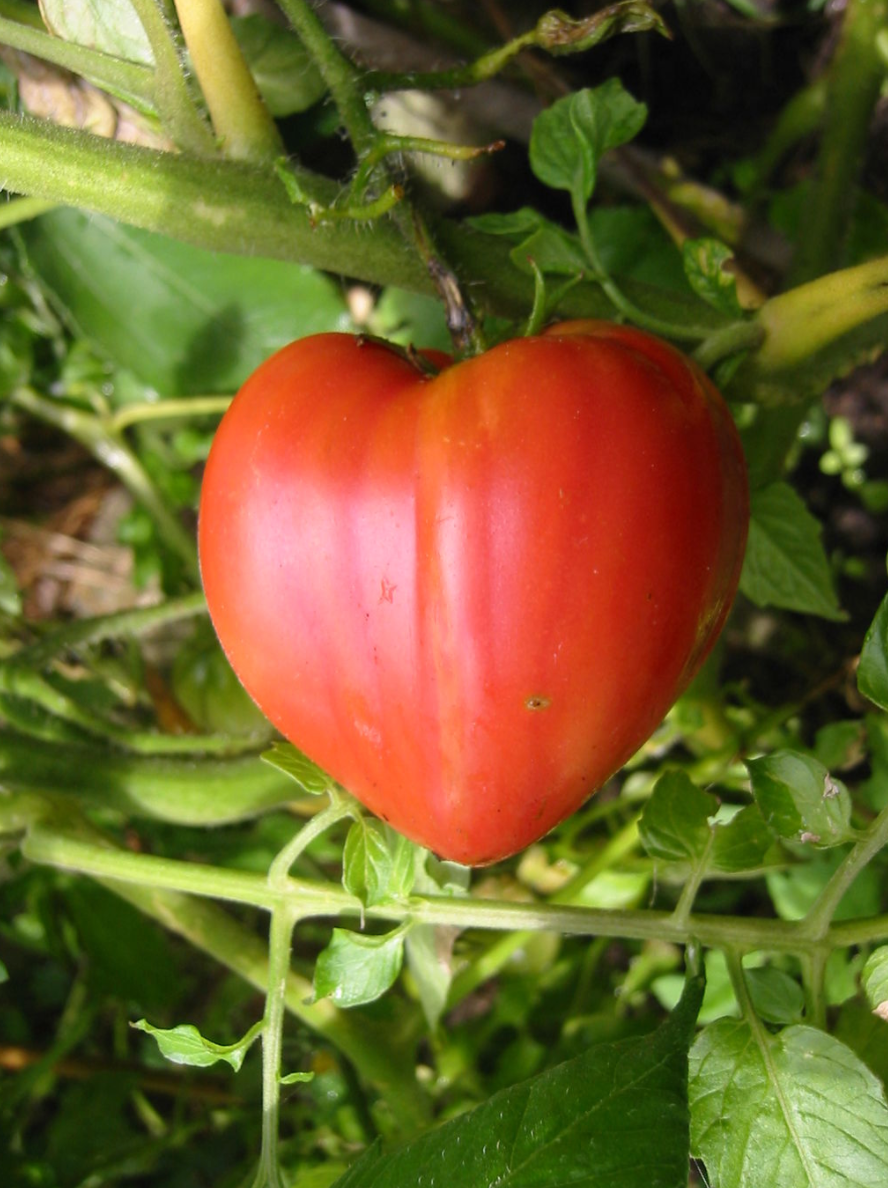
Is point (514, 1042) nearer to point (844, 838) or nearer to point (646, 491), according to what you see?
point (844, 838)

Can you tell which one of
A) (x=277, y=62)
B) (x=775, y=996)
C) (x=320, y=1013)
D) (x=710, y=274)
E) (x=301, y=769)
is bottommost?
(x=320, y=1013)

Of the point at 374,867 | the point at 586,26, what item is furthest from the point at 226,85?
the point at 374,867

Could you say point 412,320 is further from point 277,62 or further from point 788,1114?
point 788,1114

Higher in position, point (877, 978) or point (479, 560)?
point (479, 560)

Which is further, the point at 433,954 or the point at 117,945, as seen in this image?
the point at 117,945

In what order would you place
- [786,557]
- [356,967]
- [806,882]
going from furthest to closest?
[806,882], [786,557], [356,967]

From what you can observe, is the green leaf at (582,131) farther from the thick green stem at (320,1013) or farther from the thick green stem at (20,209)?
the thick green stem at (320,1013)

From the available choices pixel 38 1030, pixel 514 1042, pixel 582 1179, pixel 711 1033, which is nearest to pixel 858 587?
pixel 514 1042

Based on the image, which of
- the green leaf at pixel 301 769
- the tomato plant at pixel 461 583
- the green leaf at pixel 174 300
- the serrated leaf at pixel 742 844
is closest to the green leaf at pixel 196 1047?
the tomato plant at pixel 461 583
